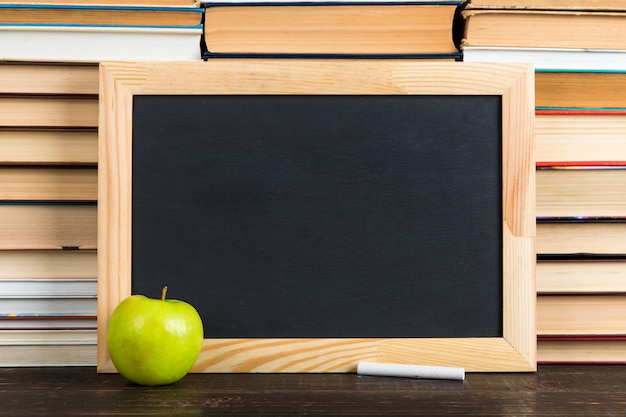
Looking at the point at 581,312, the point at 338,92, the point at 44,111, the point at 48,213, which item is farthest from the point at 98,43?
the point at 581,312

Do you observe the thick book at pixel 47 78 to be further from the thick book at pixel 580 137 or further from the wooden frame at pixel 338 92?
the thick book at pixel 580 137

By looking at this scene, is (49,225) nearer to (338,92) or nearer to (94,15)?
(94,15)

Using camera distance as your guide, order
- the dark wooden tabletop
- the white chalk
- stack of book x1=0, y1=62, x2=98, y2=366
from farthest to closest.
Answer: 1. stack of book x1=0, y1=62, x2=98, y2=366
2. the white chalk
3. the dark wooden tabletop

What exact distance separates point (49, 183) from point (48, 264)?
128 millimetres

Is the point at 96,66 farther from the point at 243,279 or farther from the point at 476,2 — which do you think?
the point at 476,2

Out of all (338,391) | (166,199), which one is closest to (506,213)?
(338,391)

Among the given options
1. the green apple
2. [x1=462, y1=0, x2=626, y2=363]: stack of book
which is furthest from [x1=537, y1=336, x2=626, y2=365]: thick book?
the green apple

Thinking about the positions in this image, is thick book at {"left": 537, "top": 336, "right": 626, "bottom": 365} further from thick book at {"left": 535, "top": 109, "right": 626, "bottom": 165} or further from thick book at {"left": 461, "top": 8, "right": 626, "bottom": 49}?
thick book at {"left": 461, "top": 8, "right": 626, "bottom": 49}

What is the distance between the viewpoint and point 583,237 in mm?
1104

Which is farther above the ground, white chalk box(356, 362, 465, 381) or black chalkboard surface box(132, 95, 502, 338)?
black chalkboard surface box(132, 95, 502, 338)

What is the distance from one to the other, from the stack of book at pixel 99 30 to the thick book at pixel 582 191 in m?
0.59

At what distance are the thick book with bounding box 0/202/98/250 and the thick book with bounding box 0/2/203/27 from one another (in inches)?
11.3

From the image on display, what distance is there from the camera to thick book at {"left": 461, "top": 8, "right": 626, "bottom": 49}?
1082mm

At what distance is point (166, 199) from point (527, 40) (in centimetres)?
61
